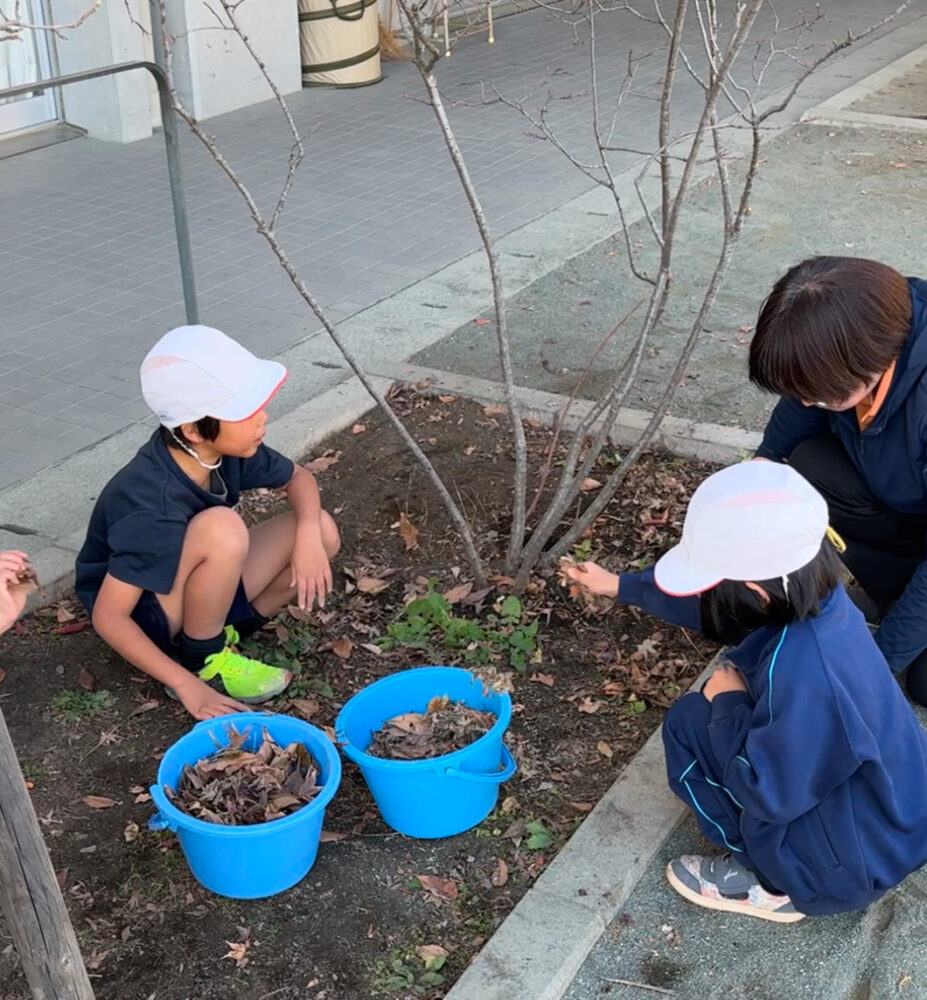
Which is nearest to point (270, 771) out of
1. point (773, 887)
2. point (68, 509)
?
point (773, 887)

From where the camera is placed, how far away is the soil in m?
2.41

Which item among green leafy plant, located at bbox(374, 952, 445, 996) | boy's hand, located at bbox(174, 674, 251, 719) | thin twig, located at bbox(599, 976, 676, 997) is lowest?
thin twig, located at bbox(599, 976, 676, 997)

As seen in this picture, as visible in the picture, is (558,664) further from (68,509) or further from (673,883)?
(68,509)

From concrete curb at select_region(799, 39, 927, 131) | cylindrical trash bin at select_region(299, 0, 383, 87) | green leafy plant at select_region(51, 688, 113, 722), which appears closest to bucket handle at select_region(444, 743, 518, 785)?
green leafy plant at select_region(51, 688, 113, 722)

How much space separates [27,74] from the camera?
819cm

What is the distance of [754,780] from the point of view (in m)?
Answer: 2.26

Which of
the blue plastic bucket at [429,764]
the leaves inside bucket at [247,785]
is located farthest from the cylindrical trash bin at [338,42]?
the leaves inside bucket at [247,785]

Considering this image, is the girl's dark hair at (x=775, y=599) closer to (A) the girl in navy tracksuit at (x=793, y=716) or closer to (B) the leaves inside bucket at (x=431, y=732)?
(A) the girl in navy tracksuit at (x=793, y=716)

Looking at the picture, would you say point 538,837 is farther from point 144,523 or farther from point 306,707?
point 144,523

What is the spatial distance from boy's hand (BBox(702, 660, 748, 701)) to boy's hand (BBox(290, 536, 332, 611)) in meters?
1.03

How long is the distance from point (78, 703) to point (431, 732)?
1.00 m

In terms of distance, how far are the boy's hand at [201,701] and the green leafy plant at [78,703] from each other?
36 centimetres

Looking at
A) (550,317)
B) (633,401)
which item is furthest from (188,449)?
(550,317)

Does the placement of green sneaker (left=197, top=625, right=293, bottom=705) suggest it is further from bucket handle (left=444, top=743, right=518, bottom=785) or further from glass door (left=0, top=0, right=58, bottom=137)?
glass door (left=0, top=0, right=58, bottom=137)
